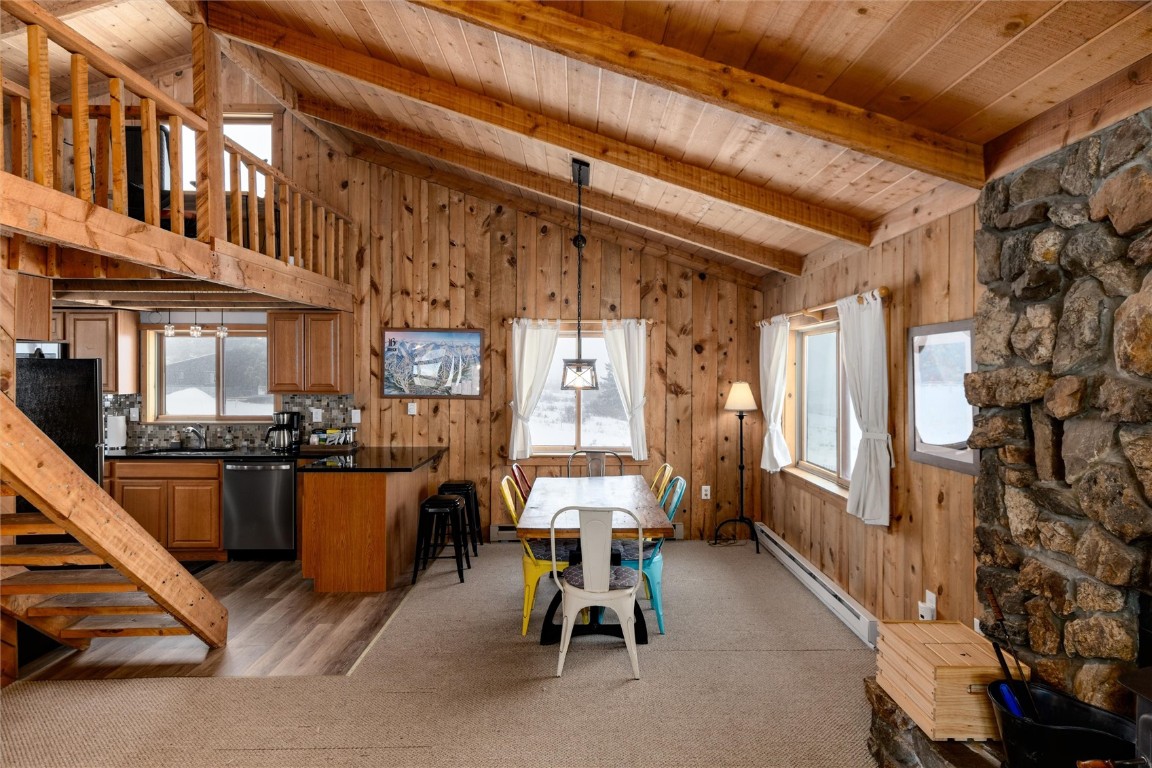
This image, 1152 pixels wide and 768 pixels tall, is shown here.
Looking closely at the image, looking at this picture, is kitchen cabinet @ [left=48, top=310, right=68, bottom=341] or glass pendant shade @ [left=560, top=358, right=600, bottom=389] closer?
glass pendant shade @ [left=560, top=358, right=600, bottom=389]

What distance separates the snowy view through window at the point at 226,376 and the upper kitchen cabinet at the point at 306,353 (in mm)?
431

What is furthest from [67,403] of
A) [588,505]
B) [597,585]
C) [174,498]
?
[597,585]

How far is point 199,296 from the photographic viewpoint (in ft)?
14.6

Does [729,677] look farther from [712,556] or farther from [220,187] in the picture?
[220,187]

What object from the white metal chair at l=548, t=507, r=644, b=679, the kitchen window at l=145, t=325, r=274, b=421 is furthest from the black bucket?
the kitchen window at l=145, t=325, r=274, b=421

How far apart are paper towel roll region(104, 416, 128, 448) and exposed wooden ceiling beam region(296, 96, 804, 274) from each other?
316 centimetres

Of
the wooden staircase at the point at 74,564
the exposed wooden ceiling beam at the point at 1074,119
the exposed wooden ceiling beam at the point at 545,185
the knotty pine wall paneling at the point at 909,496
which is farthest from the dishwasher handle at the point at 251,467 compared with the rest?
the exposed wooden ceiling beam at the point at 1074,119

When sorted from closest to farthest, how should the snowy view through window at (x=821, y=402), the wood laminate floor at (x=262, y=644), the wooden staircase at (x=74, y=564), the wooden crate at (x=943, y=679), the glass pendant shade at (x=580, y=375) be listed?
the wooden crate at (x=943, y=679), the wooden staircase at (x=74, y=564), the wood laminate floor at (x=262, y=644), the glass pendant shade at (x=580, y=375), the snowy view through window at (x=821, y=402)

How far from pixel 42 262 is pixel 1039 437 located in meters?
4.62

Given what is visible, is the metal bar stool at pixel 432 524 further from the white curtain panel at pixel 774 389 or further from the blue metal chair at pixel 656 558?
the white curtain panel at pixel 774 389

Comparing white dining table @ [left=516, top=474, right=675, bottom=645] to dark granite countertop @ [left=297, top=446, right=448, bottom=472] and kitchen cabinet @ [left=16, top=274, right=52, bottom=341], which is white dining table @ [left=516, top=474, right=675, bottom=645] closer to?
dark granite countertop @ [left=297, top=446, right=448, bottom=472]

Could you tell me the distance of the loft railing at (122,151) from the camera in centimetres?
242

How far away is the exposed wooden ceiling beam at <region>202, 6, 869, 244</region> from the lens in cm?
344

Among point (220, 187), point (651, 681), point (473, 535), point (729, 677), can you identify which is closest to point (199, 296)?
point (220, 187)
